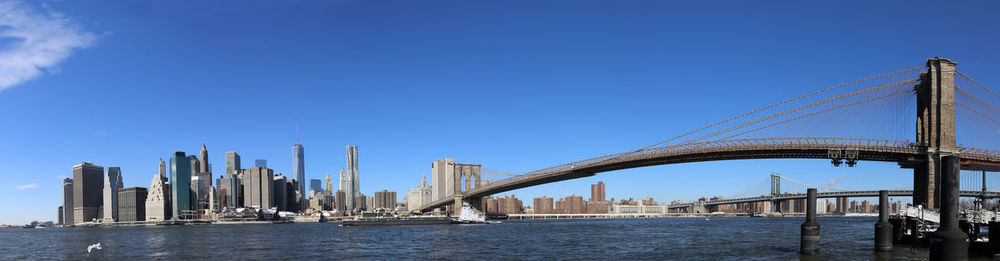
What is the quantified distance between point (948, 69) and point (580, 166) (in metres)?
42.4

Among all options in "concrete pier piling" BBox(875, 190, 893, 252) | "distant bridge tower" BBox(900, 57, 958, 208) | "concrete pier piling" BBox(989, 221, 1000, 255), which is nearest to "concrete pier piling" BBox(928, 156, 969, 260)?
"concrete pier piling" BBox(989, 221, 1000, 255)

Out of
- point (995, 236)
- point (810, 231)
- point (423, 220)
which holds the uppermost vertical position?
point (995, 236)

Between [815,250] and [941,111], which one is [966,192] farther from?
[815,250]

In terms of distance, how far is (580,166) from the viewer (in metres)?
81.3

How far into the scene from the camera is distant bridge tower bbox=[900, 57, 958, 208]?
44438mm

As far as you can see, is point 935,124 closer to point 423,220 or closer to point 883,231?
point 883,231

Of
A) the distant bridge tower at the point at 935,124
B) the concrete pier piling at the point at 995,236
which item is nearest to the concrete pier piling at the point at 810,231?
the concrete pier piling at the point at 995,236

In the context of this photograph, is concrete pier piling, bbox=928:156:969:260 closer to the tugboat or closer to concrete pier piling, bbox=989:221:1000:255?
concrete pier piling, bbox=989:221:1000:255

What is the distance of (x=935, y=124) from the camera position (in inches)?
1788

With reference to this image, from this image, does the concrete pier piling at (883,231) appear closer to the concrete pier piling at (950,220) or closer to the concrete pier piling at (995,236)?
the concrete pier piling at (995,236)

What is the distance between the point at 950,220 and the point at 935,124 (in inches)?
1501

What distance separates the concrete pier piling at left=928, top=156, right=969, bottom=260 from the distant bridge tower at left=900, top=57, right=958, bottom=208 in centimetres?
3540

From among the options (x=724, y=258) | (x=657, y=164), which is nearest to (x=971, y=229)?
(x=724, y=258)

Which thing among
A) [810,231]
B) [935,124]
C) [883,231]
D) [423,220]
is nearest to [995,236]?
[883,231]
